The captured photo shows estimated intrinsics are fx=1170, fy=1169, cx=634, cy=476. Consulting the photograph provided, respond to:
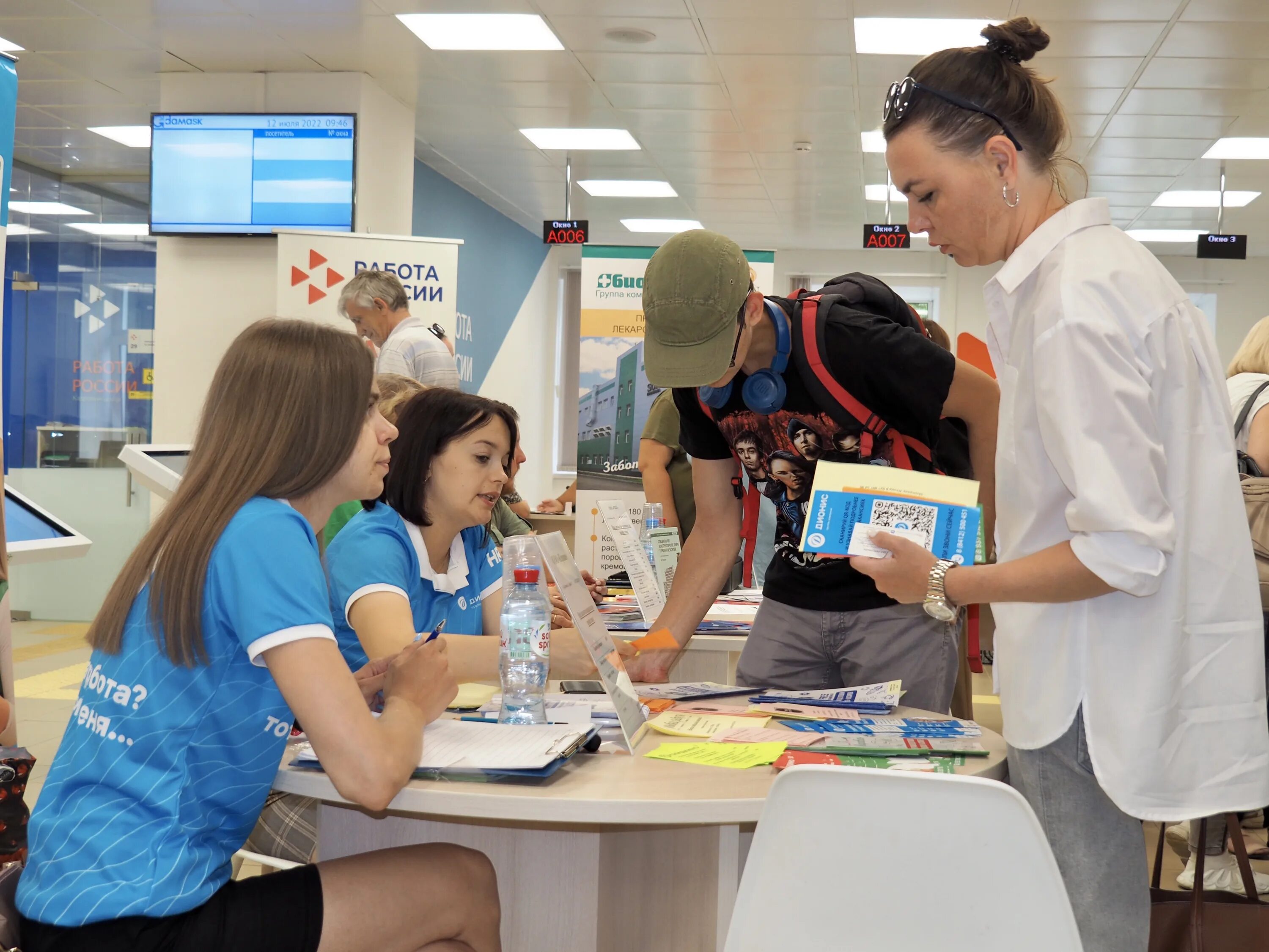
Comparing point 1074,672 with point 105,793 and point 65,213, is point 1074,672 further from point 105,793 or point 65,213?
point 65,213

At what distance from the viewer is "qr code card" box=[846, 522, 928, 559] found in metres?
1.43

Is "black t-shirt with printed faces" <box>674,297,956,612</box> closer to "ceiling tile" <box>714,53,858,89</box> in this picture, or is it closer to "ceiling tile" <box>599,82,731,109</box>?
"ceiling tile" <box>714,53,858,89</box>

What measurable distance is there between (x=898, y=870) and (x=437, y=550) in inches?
52.0

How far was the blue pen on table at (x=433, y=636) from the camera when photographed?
1.69 metres

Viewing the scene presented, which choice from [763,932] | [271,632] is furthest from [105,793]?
[763,932]

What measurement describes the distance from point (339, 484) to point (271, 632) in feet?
0.97

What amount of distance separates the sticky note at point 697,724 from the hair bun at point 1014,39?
1.00 meters

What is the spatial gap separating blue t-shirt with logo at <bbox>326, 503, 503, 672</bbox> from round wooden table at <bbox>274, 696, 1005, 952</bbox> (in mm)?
416

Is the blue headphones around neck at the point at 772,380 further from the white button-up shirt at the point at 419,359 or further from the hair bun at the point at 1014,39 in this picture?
the white button-up shirt at the point at 419,359

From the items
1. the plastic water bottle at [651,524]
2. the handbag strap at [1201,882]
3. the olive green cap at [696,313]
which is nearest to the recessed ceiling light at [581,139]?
the plastic water bottle at [651,524]

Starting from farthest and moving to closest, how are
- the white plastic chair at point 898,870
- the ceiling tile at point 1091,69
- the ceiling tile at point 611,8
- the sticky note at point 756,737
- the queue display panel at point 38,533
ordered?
the ceiling tile at point 1091,69
the ceiling tile at point 611,8
the queue display panel at point 38,533
the sticky note at point 756,737
the white plastic chair at point 898,870

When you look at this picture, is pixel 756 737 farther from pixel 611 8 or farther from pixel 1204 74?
pixel 1204 74

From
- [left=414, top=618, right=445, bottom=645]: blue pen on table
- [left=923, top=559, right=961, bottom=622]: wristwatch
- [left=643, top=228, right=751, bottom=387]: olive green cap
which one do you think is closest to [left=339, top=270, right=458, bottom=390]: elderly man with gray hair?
[left=414, top=618, right=445, bottom=645]: blue pen on table

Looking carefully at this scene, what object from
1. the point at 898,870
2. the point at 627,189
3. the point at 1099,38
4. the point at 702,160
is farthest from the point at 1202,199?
the point at 898,870
